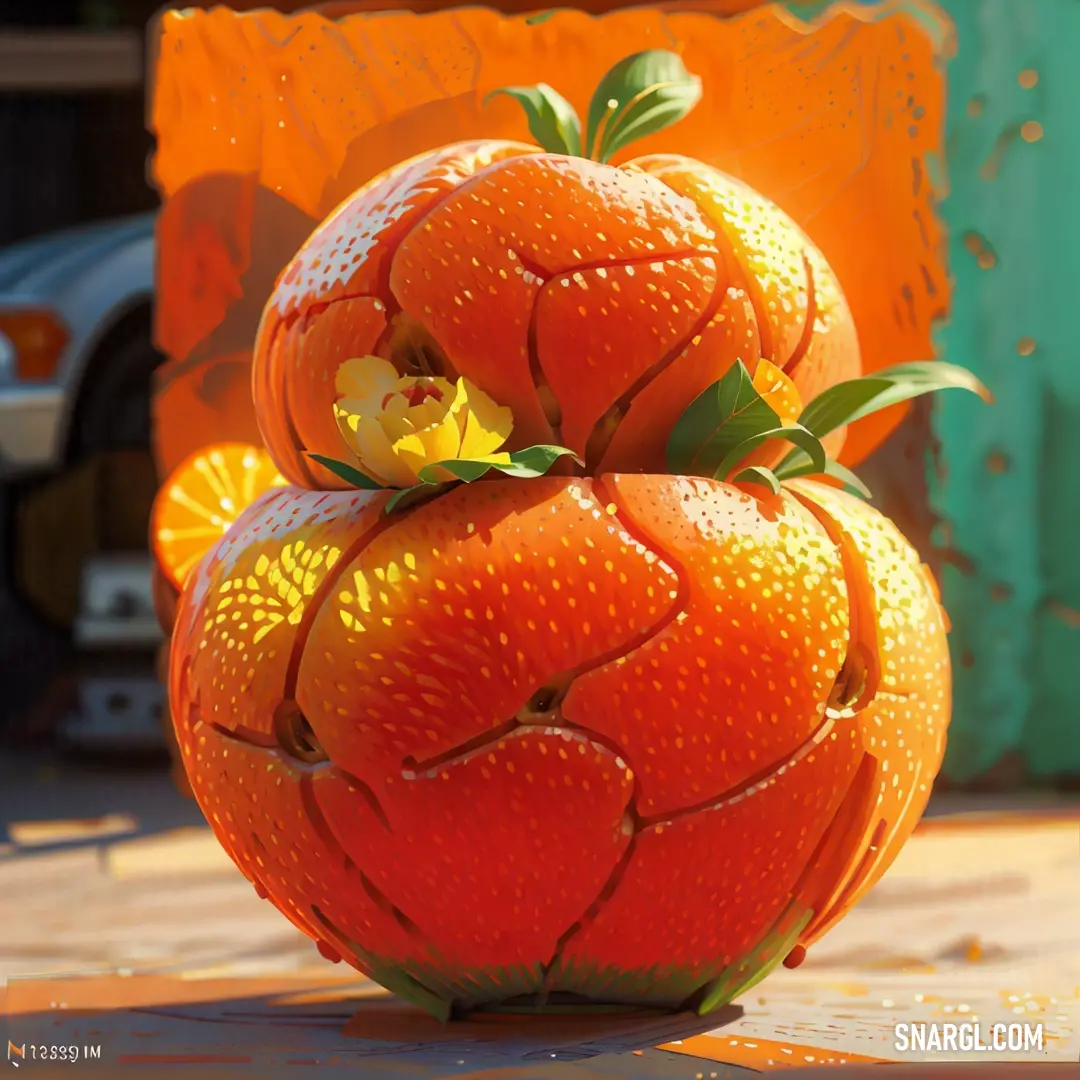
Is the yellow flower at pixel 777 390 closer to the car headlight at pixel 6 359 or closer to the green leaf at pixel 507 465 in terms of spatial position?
the green leaf at pixel 507 465

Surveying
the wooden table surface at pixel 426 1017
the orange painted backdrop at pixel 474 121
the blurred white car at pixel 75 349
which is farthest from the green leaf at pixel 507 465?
the blurred white car at pixel 75 349

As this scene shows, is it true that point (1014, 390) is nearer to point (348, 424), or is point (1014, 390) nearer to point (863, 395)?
point (863, 395)

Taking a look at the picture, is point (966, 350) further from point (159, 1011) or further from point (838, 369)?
point (159, 1011)

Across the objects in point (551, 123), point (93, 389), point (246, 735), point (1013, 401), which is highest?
point (551, 123)

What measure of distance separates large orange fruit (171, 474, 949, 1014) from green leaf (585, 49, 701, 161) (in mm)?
380

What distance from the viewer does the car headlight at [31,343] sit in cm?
341

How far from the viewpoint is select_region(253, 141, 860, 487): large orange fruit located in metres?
1.38

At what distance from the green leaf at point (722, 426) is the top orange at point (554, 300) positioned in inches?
0.8

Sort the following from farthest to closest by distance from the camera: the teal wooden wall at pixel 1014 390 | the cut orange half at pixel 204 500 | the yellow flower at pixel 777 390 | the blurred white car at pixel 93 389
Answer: the blurred white car at pixel 93 389
the teal wooden wall at pixel 1014 390
the cut orange half at pixel 204 500
the yellow flower at pixel 777 390

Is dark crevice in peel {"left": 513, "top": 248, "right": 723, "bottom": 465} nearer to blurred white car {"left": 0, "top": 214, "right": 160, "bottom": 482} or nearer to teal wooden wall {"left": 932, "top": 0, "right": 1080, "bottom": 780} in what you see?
teal wooden wall {"left": 932, "top": 0, "right": 1080, "bottom": 780}

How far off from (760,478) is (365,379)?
367mm

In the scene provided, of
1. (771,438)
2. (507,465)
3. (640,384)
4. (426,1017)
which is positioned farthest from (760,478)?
(426,1017)

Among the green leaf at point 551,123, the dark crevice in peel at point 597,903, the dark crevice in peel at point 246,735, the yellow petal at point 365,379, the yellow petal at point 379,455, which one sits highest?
the green leaf at point 551,123

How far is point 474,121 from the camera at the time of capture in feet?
7.70
